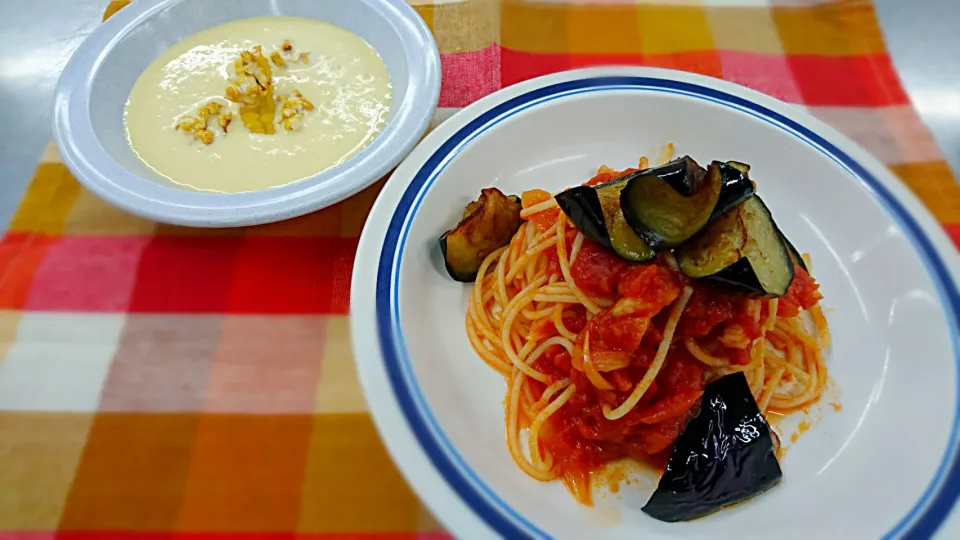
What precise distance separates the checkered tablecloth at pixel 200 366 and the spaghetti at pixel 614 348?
1.46ft

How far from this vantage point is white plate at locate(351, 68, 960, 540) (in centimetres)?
162

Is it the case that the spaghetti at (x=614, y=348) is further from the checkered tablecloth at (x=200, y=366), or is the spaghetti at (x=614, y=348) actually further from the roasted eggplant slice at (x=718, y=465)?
the checkered tablecloth at (x=200, y=366)

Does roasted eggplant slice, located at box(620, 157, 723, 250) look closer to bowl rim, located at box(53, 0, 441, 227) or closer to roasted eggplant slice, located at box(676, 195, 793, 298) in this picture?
roasted eggplant slice, located at box(676, 195, 793, 298)

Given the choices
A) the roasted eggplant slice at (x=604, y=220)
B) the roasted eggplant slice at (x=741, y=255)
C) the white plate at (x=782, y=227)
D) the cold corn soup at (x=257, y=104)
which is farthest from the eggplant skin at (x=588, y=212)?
the cold corn soup at (x=257, y=104)

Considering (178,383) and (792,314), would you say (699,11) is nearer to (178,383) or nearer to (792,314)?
(792,314)

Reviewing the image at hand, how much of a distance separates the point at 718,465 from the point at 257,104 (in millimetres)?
2164

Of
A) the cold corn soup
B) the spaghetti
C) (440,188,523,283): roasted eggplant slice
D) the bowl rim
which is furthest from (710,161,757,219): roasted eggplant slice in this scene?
the cold corn soup

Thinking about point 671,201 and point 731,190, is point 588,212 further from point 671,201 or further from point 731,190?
point 731,190

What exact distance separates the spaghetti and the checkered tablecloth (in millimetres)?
445

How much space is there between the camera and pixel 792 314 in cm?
203

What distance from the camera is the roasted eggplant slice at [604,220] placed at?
5.70 feet

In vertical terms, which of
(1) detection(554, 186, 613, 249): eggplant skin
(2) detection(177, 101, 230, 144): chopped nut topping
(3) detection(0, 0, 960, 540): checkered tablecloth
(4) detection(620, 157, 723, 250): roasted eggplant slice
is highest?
(4) detection(620, 157, 723, 250): roasted eggplant slice

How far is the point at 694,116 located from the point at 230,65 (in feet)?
6.58

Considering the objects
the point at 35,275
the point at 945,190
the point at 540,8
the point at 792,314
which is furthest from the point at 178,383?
the point at 945,190
